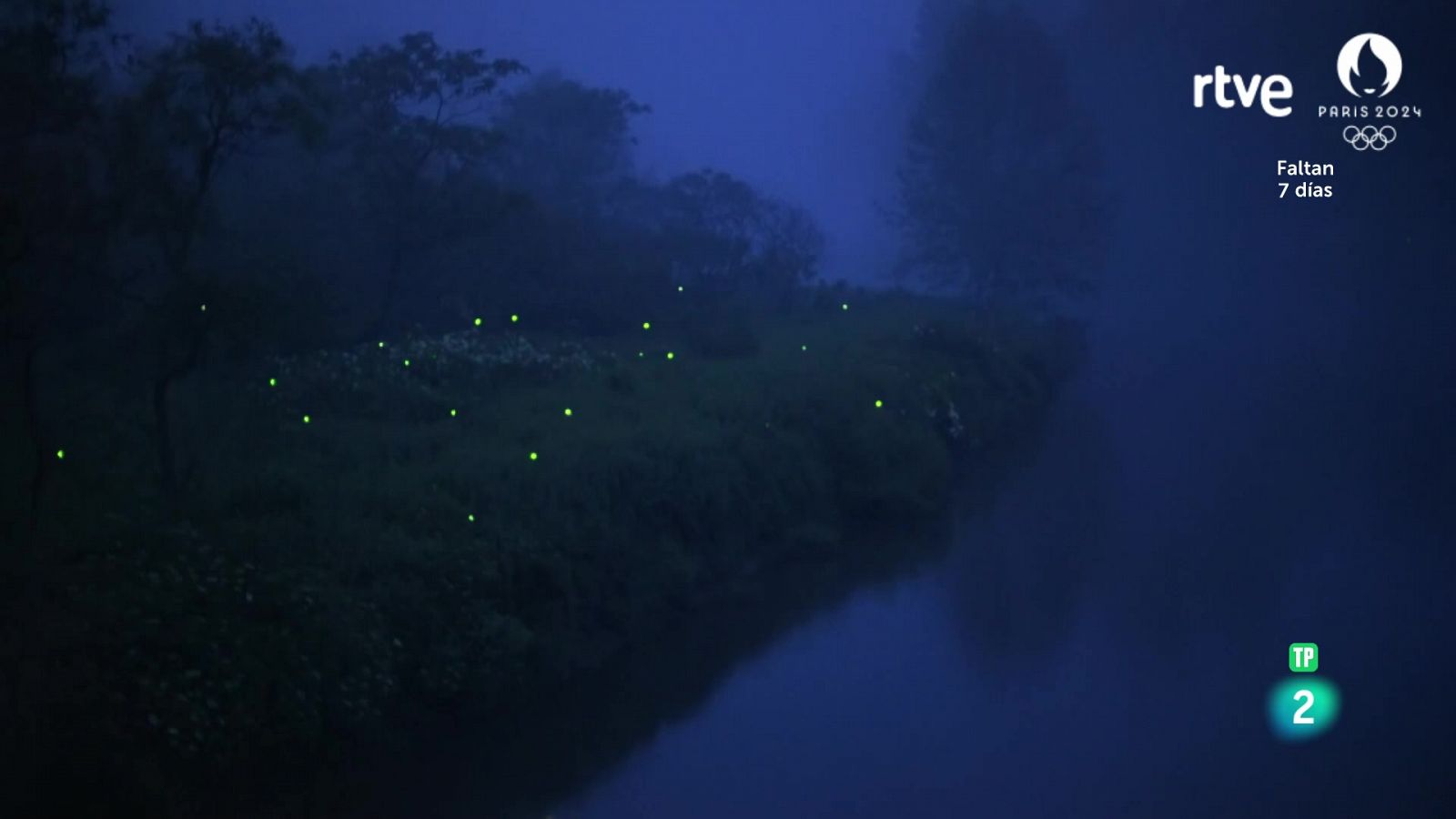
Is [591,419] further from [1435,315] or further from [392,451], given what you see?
[1435,315]

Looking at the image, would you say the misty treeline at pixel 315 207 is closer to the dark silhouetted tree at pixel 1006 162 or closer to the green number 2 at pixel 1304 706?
the dark silhouetted tree at pixel 1006 162

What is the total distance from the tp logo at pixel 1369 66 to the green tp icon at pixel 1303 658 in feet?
34.6

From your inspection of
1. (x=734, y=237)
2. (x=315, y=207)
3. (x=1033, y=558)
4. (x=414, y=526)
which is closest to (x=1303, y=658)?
(x=1033, y=558)

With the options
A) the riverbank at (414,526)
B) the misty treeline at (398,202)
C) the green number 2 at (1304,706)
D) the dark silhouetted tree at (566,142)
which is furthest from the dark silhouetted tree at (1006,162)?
the green number 2 at (1304,706)

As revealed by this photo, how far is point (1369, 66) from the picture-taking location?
18.8 m

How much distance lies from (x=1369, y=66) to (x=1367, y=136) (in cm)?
273

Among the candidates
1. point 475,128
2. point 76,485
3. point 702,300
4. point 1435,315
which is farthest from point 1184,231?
point 76,485

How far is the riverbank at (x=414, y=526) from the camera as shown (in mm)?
8047

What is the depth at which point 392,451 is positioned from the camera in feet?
41.8

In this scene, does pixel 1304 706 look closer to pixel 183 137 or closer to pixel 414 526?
pixel 414 526

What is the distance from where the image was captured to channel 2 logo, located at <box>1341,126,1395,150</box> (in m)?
20.6

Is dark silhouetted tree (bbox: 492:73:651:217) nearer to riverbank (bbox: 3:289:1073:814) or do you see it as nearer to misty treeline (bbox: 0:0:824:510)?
misty treeline (bbox: 0:0:824:510)

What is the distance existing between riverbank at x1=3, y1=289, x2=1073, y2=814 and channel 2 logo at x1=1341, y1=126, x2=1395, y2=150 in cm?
786

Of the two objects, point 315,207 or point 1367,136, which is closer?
point 315,207
